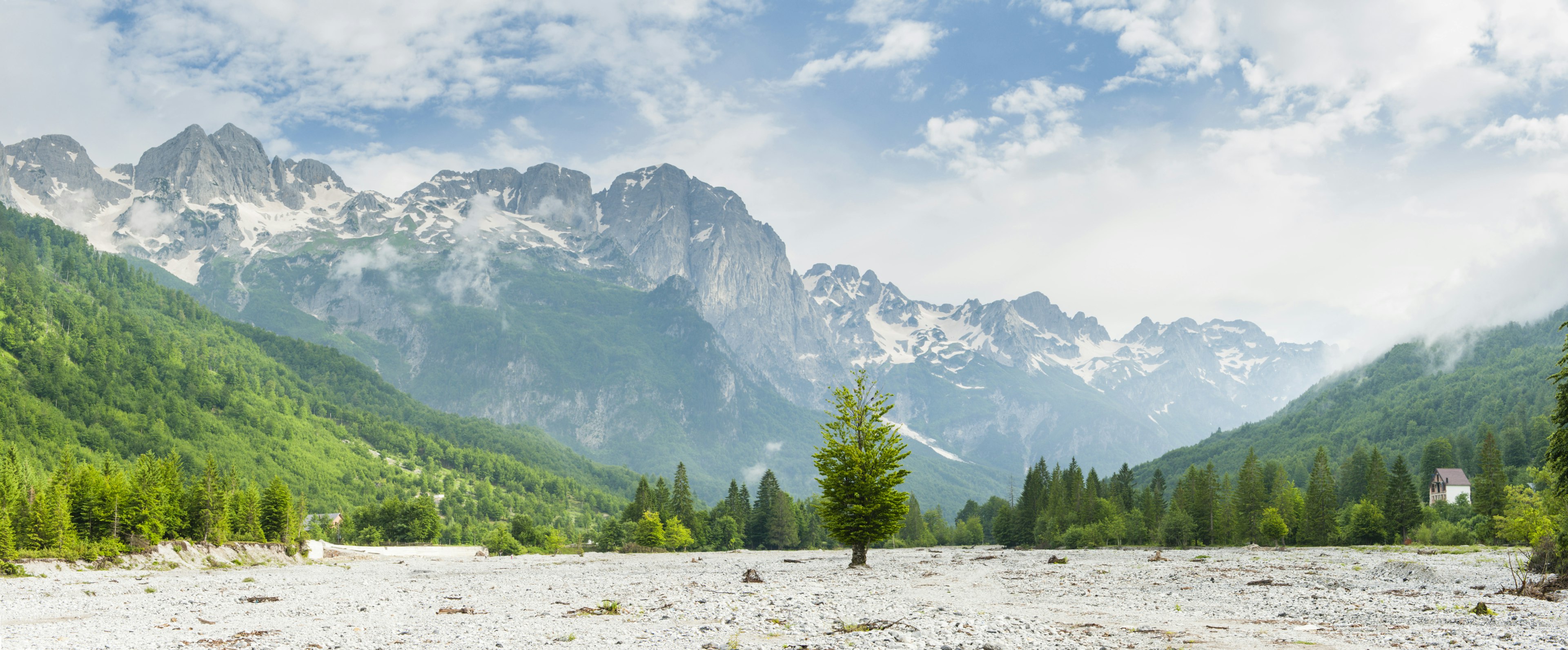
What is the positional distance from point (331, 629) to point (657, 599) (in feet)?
Answer: 44.0

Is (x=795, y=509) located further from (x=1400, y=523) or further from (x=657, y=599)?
(x=657, y=599)

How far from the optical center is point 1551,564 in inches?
1619

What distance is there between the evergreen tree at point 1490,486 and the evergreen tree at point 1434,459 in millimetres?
30099

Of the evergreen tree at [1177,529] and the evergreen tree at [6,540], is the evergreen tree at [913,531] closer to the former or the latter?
the evergreen tree at [1177,529]

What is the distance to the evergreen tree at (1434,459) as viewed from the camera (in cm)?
14062

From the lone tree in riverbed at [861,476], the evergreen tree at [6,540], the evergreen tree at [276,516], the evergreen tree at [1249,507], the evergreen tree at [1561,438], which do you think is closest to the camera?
the evergreen tree at [1561,438]

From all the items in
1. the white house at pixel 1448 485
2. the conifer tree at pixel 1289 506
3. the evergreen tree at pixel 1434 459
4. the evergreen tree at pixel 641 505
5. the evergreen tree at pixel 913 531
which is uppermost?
the evergreen tree at pixel 1434 459

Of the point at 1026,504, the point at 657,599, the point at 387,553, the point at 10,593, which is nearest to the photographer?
the point at 657,599

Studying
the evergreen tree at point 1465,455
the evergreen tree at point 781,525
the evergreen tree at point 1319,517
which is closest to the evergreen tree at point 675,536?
the evergreen tree at point 781,525

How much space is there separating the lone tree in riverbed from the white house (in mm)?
113128

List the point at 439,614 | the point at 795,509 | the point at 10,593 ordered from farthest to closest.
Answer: the point at 795,509, the point at 10,593, the point at 439,614

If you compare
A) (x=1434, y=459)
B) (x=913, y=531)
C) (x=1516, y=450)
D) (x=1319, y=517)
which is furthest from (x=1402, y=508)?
(x=913, y=531)

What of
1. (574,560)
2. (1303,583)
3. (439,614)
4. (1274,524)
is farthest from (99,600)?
(1274,524)

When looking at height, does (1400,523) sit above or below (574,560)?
above
